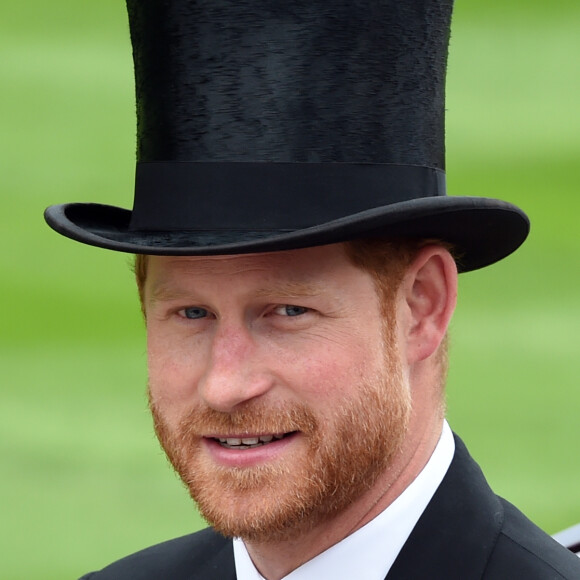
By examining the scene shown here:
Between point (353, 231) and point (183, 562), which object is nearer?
point (353, 231)

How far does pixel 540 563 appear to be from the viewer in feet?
7.48

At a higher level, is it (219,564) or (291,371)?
(291,371)

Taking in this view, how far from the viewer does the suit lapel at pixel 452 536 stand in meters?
2.29

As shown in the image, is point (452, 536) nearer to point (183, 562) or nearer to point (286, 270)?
point (286, 270)

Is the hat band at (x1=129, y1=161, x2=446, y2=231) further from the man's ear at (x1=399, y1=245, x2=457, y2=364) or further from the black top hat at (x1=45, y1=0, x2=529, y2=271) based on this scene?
the man's ear at (x1=399, y1=245, x2=457, y2=364)

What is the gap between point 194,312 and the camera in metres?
2.33

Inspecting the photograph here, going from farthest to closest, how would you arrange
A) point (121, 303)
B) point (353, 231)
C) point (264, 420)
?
point (121, 303)
point (264, 420)
point (353, 231)

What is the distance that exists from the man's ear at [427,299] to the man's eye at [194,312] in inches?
13.0

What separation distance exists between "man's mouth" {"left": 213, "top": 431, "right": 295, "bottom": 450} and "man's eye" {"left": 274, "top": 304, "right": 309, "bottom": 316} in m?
0.19

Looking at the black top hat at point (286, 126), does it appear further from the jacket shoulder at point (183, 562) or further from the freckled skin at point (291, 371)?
the jacket shoulder at point (183, 562)

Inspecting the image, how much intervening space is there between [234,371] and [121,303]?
1.71 meters

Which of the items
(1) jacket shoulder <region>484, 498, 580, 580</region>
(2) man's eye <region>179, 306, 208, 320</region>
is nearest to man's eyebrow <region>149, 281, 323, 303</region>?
(2) man's eye <region>179, 306, 208, 320</region>

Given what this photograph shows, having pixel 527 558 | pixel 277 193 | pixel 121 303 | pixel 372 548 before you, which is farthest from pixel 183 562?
pixel 121 303

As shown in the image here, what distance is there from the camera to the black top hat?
7.24ft
